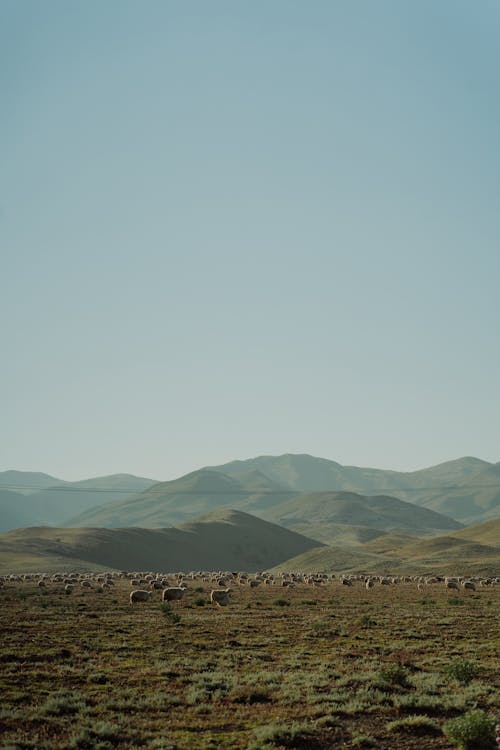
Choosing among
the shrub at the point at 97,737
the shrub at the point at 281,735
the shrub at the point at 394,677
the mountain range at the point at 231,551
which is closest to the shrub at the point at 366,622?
the shrub at the point at 394,677

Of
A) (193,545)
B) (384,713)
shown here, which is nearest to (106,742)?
(384,713)

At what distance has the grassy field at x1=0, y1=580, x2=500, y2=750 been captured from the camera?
39.1ft

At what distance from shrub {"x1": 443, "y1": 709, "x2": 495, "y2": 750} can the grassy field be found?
0.06m

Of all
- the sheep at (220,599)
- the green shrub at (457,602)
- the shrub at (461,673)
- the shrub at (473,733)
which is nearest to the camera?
the shrub at (473,733)

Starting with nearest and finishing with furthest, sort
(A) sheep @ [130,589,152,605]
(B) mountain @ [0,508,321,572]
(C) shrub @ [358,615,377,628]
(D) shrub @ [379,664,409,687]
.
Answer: (D) shrub @ [379,664,409,687] → (C) shrub @ [358,615,377,628] → (A) sheep @ [130,589,152,605] → (B) mountain @ [0,508,321,572]

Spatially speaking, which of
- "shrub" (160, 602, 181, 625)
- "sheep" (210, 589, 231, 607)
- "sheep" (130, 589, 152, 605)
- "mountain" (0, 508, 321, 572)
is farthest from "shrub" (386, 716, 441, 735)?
"mountain" (0, 508, 321, 572)

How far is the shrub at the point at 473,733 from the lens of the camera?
35.9 ft

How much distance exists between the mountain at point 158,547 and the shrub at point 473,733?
89466 millimetres

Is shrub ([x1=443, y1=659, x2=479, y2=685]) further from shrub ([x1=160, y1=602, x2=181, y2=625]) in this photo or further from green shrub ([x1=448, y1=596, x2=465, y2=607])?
green shrub ([x1=448, y1=596, x2=465, y2=607])

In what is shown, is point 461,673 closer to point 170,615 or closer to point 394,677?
point 394,677

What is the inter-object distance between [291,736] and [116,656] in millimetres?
10198

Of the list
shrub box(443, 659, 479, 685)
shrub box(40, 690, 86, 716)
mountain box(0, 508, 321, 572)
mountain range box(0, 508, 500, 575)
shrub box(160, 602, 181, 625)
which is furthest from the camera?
mountain box(0, 508, 321, 572)

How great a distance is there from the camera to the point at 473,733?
10.9 meters

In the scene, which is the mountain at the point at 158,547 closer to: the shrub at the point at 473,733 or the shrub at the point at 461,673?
the shrub at the point at 461,673
